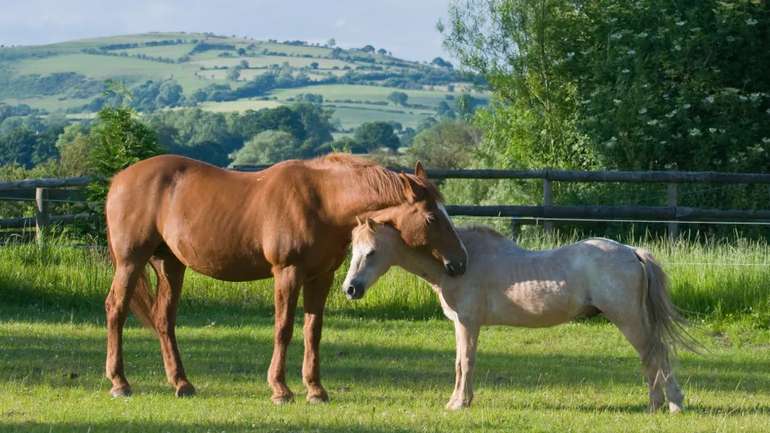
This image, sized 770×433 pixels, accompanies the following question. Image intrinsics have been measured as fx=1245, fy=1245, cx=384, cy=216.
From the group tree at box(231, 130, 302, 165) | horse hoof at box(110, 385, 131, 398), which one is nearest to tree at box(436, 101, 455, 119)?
tree at box(231, 130, 302, 165)

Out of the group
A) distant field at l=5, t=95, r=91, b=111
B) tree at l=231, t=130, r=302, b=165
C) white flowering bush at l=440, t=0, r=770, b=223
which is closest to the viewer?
white flowering bush at l=440, t=0, r=770, b=223

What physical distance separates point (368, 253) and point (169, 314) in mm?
1947

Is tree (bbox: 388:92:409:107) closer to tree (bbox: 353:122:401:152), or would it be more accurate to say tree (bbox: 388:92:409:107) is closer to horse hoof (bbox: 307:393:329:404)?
tree (bbox: 353:122:401:152)

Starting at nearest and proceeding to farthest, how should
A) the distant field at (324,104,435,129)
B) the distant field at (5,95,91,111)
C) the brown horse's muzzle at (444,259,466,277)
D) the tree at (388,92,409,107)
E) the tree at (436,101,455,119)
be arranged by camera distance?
the brown horse's muzzle at (444,259,466,277) → the distant field at (324,104,435,129) → the tree at (436,101,455,119) → the distant field at (5,95,91,111) → the tree at (388,92,409,107)

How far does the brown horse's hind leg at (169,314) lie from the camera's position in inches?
370

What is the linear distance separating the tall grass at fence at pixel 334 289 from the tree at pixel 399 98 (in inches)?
4500

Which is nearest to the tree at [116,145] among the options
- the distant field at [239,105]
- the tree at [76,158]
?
the tree at [76,158]

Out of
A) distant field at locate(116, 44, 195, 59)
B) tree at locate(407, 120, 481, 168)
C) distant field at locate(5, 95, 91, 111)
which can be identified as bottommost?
distant field at locate(5, 95, 91, 111)

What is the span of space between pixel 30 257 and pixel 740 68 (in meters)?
15.7

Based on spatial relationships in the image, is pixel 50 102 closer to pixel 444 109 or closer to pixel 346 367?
pixel 444 109

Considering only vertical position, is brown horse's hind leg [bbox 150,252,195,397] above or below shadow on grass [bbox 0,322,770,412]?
above

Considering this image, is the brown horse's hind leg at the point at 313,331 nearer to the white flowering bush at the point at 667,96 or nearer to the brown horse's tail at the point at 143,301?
the brown horse's tail at the point at 143,301

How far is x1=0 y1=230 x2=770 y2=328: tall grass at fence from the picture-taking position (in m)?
13.9

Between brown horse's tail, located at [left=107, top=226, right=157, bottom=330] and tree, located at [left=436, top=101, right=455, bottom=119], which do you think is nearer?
brown horse's tail, located at [left=107, top=226, right=157, bottom=330]
